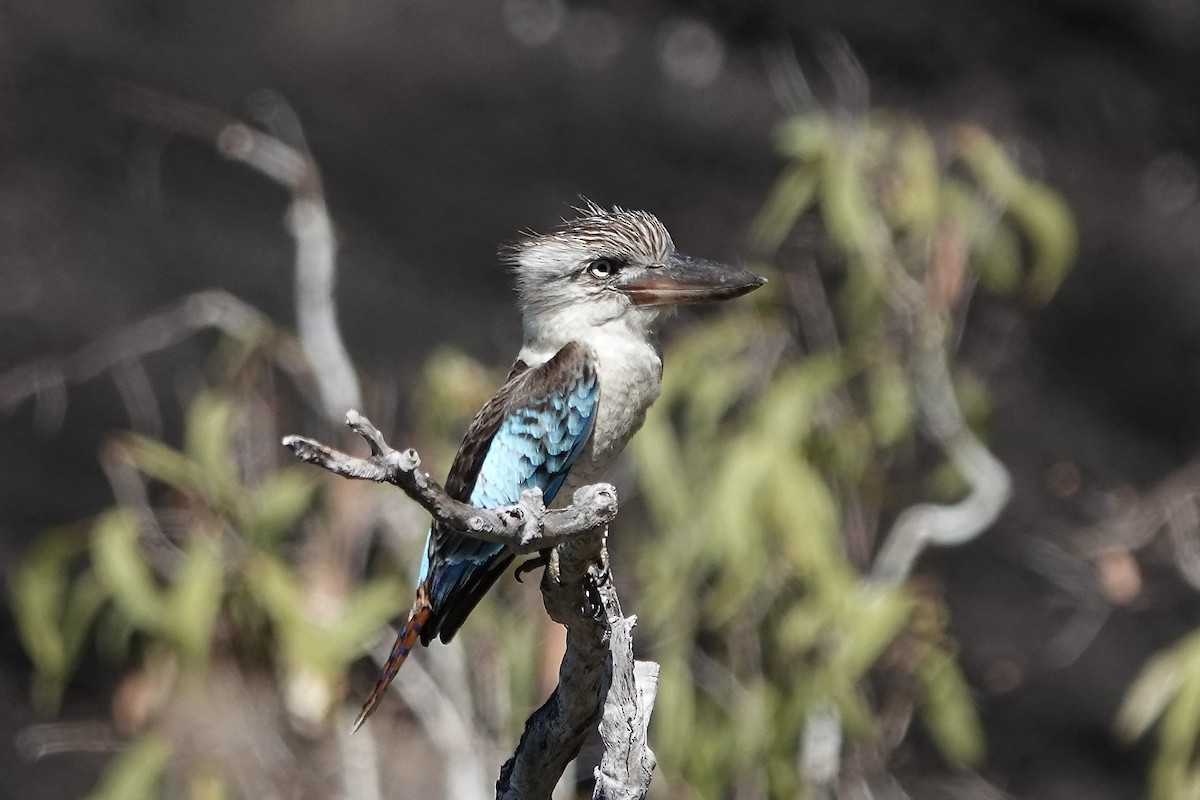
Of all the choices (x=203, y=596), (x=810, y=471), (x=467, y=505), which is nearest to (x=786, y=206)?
(x=810, y=471)

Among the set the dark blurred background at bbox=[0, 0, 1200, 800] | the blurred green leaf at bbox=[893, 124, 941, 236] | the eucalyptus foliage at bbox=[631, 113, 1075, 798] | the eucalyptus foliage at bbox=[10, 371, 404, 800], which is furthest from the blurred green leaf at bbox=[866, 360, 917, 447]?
the eucalyptus foliage at bbox=[10, 371, 404, 800]

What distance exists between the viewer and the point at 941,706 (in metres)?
3.52

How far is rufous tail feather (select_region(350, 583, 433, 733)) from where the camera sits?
7.62 ft

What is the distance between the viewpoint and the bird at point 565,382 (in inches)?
93.2

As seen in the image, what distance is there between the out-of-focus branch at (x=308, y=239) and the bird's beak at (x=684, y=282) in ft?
3.97

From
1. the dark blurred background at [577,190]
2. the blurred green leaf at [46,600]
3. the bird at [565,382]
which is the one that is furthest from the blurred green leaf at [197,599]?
the dark blurred background at [577,190]

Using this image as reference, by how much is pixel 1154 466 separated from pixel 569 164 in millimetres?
1858

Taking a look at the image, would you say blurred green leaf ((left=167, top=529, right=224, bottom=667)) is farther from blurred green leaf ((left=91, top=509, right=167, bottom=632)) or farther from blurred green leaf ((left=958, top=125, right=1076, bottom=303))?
blurred green leaf ((left=958, top=125, right=1076, bottom=303))

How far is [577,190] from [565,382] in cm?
201

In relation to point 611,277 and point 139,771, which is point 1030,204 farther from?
point 139,771

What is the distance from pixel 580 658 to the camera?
6.98 feet

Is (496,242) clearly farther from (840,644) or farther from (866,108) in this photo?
(840,644)

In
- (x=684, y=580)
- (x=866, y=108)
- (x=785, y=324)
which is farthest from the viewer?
(x=866, y=108)

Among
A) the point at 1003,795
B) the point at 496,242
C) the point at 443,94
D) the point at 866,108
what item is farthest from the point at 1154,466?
the point at 443,94
